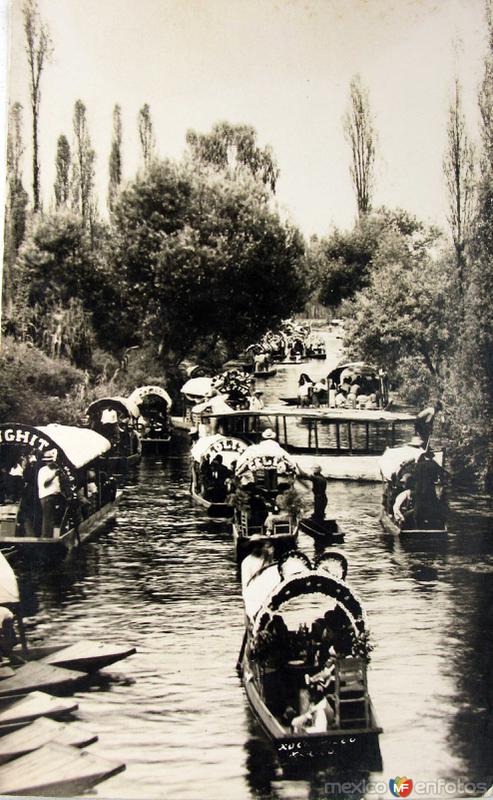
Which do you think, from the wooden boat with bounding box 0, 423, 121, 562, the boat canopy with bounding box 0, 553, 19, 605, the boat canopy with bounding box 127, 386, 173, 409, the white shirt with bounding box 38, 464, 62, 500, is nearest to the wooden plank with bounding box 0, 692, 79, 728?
the boat canopy with bounding box 0, 553, 19, 605

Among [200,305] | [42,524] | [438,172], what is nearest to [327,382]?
[200,305]

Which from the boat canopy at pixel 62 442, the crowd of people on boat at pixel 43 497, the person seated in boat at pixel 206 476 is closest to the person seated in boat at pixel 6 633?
the crowd of people on boat at pixel 43 497

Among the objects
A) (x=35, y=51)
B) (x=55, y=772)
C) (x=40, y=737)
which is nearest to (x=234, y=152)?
(x=35, y=51)

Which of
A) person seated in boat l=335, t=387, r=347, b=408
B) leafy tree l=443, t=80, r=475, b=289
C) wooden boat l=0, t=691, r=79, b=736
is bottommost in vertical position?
wooden boat l=0, t=691, r=79, b=736

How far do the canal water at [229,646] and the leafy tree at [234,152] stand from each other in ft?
6.96

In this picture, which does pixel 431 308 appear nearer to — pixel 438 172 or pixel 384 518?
pixel 438 172

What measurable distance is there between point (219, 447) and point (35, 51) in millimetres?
2828

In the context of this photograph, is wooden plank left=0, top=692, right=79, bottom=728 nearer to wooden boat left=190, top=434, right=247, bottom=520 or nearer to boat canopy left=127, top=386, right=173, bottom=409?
wooden boat left=190, top=434, right=247, bottom=520

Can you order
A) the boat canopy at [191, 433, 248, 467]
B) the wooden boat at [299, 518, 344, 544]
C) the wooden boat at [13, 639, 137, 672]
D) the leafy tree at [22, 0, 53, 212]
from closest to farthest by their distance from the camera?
1. the wooden boat at [13, 639, 137, 672]
2. the leafy tree at [22, 0, 53, 212]
3. the wooden boat at [299, 518, 344, 544]
4. the boat canopy at [191, 433, 248, 467]

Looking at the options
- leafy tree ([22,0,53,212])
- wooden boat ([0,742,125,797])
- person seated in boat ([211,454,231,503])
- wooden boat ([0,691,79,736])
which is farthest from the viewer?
person seated in boat ([211,454,231,503])

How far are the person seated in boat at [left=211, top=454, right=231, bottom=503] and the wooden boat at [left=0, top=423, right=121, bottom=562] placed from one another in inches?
26.9

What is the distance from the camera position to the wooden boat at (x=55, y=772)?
4227mm

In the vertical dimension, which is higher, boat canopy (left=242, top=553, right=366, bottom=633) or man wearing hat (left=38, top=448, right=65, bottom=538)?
man wearing hat (left=38, top=448, right=65, bottom=538)

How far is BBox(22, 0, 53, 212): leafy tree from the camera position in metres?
5.10
